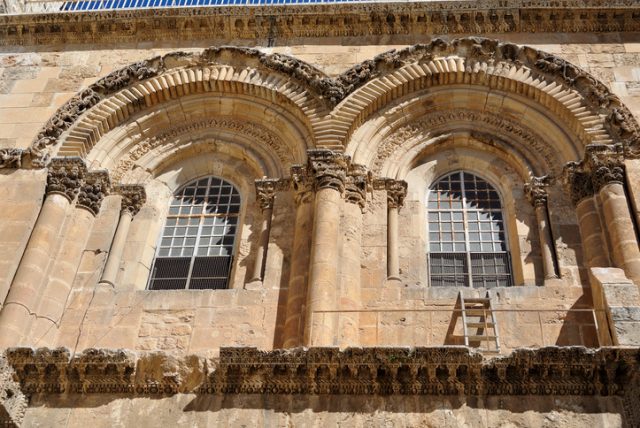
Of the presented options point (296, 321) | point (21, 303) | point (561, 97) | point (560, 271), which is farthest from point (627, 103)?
point (21, 303)

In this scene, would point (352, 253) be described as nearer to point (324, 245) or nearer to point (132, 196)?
point (324, 245)

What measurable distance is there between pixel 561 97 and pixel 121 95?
8.36m

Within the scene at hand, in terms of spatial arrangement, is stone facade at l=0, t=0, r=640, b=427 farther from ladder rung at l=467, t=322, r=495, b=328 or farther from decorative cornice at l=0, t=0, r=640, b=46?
ladder rung at l=467, t=322, r=495, b=328

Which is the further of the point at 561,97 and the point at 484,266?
the point at 561,97

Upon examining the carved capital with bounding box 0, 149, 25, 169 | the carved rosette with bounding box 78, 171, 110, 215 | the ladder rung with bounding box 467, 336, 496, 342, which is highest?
the carved capital with bounding box 0, 149, 25, 169

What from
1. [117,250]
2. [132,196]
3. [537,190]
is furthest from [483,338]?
[132,196]

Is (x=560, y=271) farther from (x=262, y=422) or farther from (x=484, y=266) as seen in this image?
(x=262, y=422)

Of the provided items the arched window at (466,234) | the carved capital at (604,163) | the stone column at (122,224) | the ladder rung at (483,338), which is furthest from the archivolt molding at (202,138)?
the carved capital at (604,163)

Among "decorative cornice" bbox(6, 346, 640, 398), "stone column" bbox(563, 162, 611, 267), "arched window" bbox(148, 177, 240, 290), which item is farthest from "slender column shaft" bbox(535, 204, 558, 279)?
"arched window" bbox(148, 177, 240, 290)

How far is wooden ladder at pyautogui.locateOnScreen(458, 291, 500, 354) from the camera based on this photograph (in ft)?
36.2

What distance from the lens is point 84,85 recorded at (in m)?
15.6

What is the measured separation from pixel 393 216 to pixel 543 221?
251 cm

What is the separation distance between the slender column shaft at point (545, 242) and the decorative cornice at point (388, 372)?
2514 mm

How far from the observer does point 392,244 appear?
42.2ft
